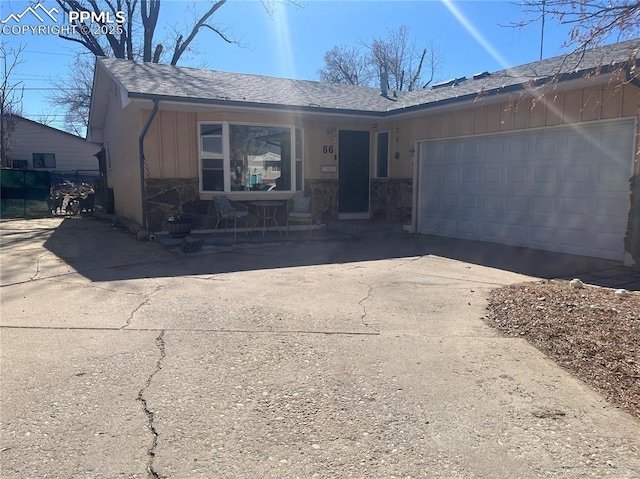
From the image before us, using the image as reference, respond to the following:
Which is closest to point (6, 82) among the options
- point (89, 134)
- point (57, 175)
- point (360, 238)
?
point (57, 175)

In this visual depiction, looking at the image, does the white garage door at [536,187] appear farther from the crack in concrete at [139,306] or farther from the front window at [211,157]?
the crack in concrete at [139,306]

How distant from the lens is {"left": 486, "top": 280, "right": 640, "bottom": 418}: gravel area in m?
3.38

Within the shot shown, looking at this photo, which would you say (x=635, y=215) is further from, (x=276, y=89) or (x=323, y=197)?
(x=276, y=89)

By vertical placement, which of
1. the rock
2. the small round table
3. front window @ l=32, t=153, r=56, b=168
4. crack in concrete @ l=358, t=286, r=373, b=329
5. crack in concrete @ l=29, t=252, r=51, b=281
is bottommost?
crack in concrete @ l=358, t=286, r=373, b=329

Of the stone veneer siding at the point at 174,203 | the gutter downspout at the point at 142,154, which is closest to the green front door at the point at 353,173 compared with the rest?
the stone veneer siding at the point at 174,203

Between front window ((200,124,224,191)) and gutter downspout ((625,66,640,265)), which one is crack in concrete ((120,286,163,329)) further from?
gutter downspout ((625,66,640,265))

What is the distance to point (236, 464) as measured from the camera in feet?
7.89

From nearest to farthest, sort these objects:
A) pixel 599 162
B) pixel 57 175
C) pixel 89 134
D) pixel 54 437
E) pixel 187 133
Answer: pixel 54 437 → pixel 599 162 → pixel 187 133 → pixel 89 134 → pixel 57 175

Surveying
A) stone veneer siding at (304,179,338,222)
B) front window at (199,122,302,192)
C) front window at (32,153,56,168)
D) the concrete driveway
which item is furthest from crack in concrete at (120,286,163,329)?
front window at (32,153,56,168)

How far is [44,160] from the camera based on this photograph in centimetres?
3127

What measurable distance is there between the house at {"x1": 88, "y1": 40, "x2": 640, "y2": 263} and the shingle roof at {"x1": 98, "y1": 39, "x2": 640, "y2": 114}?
0.17 feet

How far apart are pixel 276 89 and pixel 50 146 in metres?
25.6

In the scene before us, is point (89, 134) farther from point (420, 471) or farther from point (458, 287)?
point (420, 471)

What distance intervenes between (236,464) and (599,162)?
299 inches
